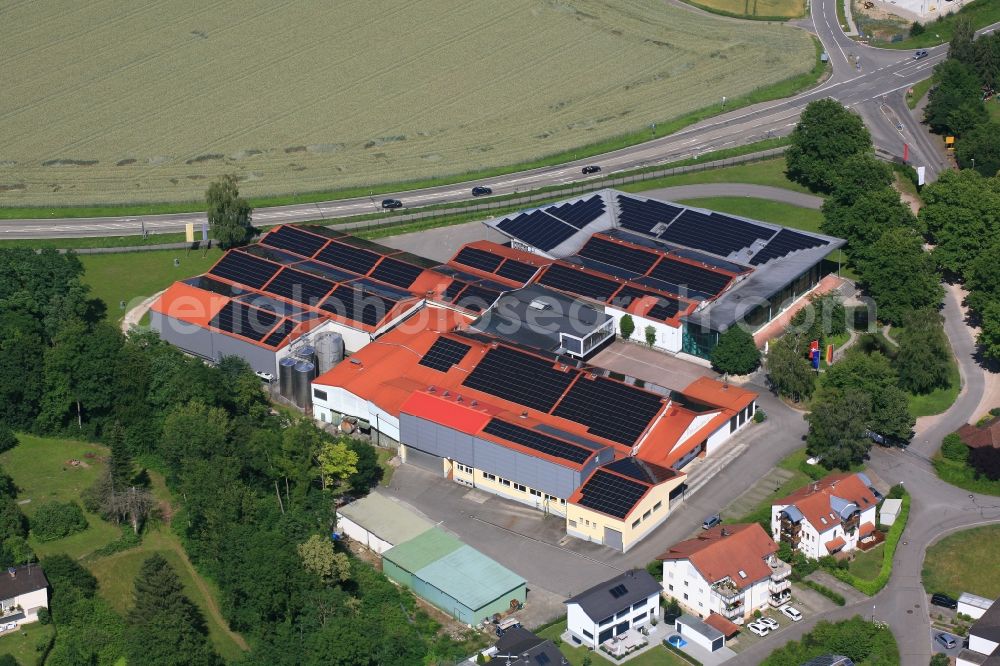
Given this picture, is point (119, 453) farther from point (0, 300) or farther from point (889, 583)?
point (889, 583)

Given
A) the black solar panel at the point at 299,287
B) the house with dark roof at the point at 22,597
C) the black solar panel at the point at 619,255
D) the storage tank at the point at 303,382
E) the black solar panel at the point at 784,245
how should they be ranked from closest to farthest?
1. the house with dark roof at the point at 22,597
2. the storage tank at the point at 303,382
3. the black solar panel at the point at 299,287
4. the black solar panel at the point at 619,255
5. the black solar panel at the point at 784,245

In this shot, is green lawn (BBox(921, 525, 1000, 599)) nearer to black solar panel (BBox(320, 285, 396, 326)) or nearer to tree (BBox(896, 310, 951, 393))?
tree (BBox(896, 310, 951, 393))

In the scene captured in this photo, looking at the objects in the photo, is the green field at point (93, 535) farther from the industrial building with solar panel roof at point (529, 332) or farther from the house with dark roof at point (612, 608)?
the house with dark roof at point (612, 608)

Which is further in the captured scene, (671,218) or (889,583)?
(671,218)

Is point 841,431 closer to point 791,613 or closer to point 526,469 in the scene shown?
point 791,613

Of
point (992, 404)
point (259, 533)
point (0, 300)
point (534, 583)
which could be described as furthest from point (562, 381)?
point (0, 300)

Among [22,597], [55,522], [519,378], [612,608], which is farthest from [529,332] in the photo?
[22,597]

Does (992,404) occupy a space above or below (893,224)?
below

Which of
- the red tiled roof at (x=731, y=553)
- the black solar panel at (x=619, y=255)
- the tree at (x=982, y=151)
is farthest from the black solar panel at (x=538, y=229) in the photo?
the tree at (x=982, y=151)
